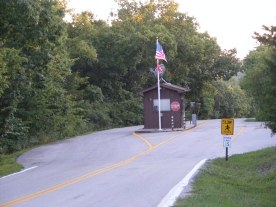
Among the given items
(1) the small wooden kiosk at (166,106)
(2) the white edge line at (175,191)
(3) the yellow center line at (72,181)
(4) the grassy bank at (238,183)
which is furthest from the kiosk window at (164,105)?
(2) the white edge line at (175,191)

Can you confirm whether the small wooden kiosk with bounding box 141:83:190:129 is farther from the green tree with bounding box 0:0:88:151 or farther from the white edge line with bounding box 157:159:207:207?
the white edge line with bounding box 157:159:207:207

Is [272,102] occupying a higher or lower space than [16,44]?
lower

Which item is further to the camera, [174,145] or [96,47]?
[96,47]

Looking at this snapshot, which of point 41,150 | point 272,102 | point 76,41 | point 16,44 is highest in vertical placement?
point 76,41

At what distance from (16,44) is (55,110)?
1350cm

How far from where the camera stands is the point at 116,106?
54.9 m

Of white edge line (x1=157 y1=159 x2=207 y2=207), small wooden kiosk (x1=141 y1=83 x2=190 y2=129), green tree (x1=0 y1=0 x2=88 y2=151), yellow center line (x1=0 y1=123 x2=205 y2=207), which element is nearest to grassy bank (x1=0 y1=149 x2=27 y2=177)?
green tree (x1=0 y1=0 x2=88 y2=151)

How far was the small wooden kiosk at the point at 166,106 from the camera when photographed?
42.3 metres

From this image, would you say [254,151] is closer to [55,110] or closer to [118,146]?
[118,146]

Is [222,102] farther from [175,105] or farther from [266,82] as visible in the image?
[266,82]

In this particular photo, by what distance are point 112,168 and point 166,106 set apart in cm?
2254

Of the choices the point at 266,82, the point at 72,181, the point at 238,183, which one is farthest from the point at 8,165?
the point at 266,82

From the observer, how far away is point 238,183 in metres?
16.9

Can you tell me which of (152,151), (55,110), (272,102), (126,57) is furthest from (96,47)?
(272,102)
